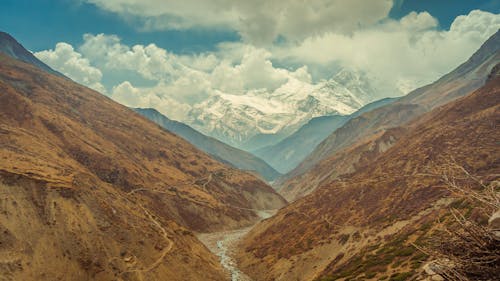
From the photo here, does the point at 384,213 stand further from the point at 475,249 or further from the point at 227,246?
the point at 475,249

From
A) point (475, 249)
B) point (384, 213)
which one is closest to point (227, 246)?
point (384, 213)

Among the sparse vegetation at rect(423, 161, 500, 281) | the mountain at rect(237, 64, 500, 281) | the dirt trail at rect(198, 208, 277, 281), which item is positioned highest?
the sparse vegetation at rect(423, 161, 500, 281)

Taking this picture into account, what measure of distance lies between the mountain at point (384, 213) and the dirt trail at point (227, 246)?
127 inches

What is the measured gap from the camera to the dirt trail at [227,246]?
10194 cm

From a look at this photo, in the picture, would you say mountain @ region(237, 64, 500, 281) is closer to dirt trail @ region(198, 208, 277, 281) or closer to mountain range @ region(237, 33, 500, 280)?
mountain range @ region(237, 33, 500, 280)

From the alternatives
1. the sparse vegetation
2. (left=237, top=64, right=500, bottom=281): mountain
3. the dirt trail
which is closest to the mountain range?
(left=237, top=64, right=500, bottom=281): mountain

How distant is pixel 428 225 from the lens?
7050 centimetres

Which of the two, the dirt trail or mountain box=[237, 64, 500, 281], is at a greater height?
mountain box=[237, 64, 500, 281]

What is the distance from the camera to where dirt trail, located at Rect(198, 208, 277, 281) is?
10194 centimetres

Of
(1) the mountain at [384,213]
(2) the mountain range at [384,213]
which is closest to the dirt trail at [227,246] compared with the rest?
(1) the mountain at [384,213]

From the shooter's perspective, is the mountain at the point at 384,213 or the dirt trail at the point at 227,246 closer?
the mountain at the point at 384,213

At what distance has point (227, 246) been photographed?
5379 inches

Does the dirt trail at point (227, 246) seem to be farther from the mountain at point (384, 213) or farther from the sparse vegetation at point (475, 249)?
the sparse vegetation at point (475, 249)

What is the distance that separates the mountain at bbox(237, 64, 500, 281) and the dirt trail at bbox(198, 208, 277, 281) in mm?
3226
